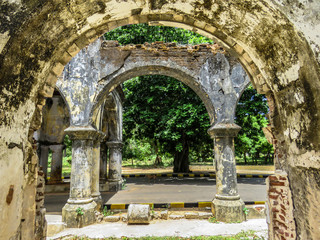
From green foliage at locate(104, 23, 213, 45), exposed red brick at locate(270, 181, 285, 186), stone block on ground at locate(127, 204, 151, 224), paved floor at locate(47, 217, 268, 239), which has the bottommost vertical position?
paved floor at locate(47, 217, 268, 239)

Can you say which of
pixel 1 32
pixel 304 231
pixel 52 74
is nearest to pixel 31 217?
pixel 52 74

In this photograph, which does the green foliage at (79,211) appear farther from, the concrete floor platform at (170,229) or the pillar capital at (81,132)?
the pillar capital at (81,132)

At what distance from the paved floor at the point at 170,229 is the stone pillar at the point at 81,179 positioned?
0.35 meters

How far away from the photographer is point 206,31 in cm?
238

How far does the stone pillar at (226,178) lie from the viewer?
19.0ft

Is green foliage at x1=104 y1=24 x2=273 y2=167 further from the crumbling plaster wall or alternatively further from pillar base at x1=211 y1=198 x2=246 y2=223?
the crumbling plaster wall

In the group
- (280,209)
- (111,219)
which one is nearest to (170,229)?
(111,219)

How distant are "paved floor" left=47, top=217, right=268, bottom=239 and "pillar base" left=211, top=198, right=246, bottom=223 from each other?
0.17 m

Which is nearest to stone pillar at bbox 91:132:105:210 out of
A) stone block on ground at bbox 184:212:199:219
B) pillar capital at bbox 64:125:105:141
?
pillar capital at bbox 64:125:105:141

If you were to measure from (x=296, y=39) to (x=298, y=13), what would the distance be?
177 mm

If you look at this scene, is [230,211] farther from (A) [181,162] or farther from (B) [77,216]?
(A) [181,162]

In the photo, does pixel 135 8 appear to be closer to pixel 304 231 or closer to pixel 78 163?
pixel 304 231

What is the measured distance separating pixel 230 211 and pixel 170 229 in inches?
66.0

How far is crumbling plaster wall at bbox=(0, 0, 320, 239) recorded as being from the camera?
5.25ft
